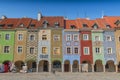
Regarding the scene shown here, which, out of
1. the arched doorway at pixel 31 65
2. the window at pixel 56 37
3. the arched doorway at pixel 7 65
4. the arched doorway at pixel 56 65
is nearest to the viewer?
the arched doorway at pixel 7 65

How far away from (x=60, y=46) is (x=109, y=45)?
9.15m

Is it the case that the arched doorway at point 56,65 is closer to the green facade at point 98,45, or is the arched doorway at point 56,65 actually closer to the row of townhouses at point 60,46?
the row of townhouses at point 60,46

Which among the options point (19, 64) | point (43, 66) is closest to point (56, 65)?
point (43, 66)

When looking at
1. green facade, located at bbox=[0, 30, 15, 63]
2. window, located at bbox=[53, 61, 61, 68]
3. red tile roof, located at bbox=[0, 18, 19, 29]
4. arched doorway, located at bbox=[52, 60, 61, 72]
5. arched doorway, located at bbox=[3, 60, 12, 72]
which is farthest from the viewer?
red tile roof, located at bbox=[0, 18, 19, 29]

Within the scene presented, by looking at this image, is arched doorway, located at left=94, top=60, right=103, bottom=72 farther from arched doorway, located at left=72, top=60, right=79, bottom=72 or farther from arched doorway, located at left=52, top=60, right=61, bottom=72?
arched doorway, located at left=52, top=60, right=61, bottom=72

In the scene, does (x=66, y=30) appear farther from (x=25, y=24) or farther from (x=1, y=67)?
(x=1, y=67)

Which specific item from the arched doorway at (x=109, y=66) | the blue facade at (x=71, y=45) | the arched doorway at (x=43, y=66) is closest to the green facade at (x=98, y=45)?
the arched doorway at (x=109, y=66)

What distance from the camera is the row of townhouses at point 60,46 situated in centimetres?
3678

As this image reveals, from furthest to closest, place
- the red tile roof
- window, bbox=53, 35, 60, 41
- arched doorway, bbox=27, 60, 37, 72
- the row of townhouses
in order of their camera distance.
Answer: the red tile roof
arched doorway, bbox=27, 60, 37, 72
window, bbox=53, 35, 60, 41
the row of townhouses

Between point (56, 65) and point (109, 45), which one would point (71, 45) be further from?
point (109, 45)

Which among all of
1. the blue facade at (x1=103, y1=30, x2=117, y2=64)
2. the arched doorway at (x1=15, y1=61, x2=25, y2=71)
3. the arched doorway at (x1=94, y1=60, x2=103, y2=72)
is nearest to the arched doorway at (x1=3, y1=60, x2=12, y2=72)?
the arched doorway at (x1=15, y1=61, x2=25, y2=71)

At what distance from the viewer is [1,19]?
41.0 meters

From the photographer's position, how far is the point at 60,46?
122ft

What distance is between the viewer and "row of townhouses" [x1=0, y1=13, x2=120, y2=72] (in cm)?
3678
